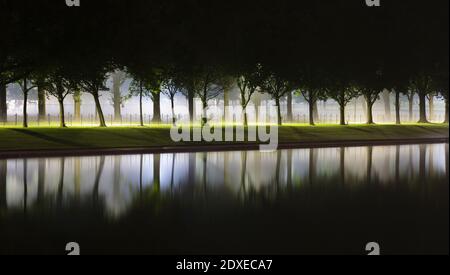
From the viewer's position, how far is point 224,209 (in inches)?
459

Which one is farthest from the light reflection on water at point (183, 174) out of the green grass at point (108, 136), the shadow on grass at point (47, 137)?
the shadow on grass at point (47, 137)

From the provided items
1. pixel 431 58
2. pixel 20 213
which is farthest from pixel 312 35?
pixel 20 213

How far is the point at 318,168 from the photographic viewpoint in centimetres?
1995

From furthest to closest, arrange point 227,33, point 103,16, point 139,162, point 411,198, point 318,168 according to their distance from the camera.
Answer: point 227,33
point 103,16
point 139,162
point 318,168
point 411,198

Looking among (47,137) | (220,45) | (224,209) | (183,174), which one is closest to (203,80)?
(220,45)

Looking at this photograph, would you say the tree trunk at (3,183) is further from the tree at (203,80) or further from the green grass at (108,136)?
the tree at (203,80)

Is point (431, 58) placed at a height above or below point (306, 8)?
below

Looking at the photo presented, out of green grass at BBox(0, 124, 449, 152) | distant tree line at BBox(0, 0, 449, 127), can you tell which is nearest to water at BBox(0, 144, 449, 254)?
green grass at BBox(0, 124, 449, 152)

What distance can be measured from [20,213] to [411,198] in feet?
26.7

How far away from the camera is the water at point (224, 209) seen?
8.73 m

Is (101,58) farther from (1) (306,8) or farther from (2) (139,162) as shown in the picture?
(1) (306,8)

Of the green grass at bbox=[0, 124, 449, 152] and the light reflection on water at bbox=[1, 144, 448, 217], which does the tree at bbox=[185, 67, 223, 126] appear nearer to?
the green grass at bbox=[0, 124, 449, 152]

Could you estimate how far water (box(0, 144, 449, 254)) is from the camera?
873 centimetres

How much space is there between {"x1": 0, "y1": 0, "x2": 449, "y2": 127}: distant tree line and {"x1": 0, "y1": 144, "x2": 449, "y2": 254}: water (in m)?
15.7
